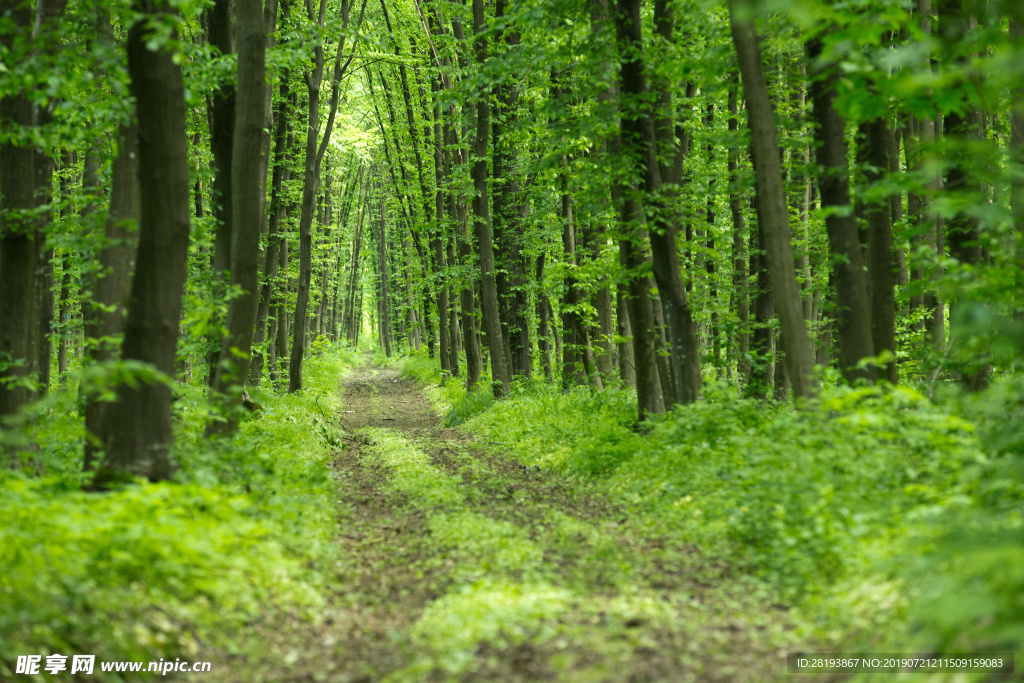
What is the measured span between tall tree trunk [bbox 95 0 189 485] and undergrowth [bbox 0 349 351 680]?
348 millimetres

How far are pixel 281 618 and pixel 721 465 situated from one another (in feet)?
16.7

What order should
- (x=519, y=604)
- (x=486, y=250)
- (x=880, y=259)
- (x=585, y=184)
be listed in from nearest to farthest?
1. (x=519, y=604)
2. (x=880, y=259)
3. (x=585, y=184)
4. (x=486, y=250)

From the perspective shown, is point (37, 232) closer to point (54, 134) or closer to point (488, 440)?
point (54, 134)

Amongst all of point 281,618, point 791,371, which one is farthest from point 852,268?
point 281,618

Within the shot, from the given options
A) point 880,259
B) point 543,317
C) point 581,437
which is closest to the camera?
point 880,259

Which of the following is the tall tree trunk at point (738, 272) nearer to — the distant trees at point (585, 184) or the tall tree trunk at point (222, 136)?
the distant trees at point (585, 184)

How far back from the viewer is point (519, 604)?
4953mm

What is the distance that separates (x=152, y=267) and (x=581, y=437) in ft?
25.0

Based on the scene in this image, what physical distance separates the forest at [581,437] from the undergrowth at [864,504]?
34 millimetres

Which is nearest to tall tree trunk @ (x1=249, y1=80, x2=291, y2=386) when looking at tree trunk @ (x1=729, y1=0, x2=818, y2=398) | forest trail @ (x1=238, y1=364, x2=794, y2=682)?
forest trail @ (x1=238, y1=364, x2=794, y2=682)

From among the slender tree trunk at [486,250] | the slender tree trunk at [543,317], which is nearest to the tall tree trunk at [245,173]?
the slender tree trunk at [486,250]

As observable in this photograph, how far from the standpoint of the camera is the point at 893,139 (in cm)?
1367

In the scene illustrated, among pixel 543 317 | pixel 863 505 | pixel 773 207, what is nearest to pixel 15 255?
pixel 773 207

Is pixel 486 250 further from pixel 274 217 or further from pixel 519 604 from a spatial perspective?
pixel 519 604
